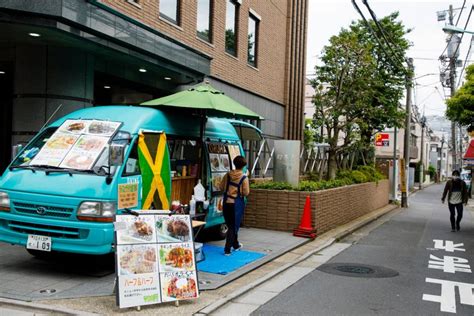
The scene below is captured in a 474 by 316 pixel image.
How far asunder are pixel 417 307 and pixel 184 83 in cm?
891

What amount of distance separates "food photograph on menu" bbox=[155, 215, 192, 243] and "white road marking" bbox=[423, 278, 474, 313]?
3454 millimetres

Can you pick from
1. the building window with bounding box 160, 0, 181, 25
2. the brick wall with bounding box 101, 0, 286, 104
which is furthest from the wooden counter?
the building window with bounding box 160, 0, 181, 25

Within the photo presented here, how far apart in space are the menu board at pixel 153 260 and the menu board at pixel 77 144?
4.97ft

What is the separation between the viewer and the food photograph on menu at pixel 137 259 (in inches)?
218

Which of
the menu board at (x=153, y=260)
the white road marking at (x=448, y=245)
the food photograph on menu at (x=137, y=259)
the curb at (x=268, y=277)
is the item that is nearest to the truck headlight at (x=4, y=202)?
the menu board at (x=153, y=260)

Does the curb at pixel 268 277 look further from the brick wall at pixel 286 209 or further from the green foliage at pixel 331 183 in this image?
the green foliage at pixel 331 183

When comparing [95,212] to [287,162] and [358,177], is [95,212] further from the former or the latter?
[358,177]

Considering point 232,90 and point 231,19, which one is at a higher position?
point 231,19

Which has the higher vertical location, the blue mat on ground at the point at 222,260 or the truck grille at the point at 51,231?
the truck grille at the point at 51,231

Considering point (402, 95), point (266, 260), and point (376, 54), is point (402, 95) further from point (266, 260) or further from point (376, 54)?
point (266, 260)

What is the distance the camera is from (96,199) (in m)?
6.43

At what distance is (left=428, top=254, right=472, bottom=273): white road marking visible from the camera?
29.2ft

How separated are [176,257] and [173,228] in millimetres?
382

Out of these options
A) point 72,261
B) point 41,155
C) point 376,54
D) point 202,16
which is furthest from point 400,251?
point 376,54
